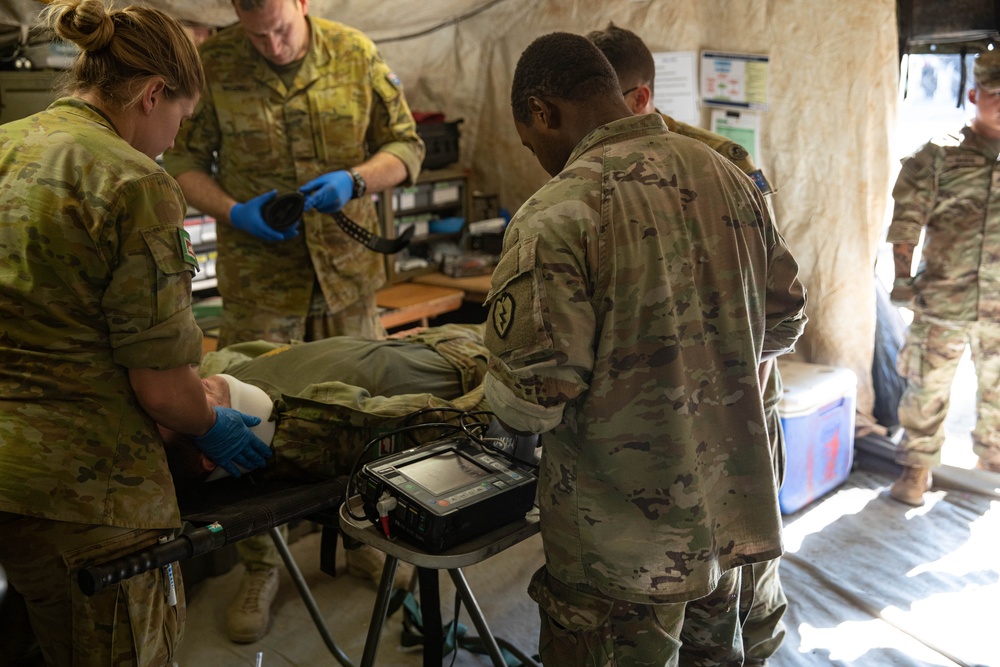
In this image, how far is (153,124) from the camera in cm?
145

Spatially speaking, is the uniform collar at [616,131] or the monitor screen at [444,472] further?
the monitor screen at [444,472]

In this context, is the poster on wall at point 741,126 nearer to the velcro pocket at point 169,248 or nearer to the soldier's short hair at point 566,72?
the soldier's short hair at point 566,72

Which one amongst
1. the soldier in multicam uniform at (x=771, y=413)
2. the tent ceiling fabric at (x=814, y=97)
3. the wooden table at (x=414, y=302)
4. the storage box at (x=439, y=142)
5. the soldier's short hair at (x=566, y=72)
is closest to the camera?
the soldier's short hair at (x=566, y=72)

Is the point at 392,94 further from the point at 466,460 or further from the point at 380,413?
the point at 466,460

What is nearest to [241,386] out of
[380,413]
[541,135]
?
[380,413]

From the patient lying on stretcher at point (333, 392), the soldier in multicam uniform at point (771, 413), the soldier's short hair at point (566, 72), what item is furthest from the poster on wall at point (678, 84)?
the soldier's short hair at point (566, 72)

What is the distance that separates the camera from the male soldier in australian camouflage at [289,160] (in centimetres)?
255

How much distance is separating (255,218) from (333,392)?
0.77 metres

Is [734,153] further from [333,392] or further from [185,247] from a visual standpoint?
[185,247]

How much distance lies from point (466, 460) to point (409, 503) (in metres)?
0.24

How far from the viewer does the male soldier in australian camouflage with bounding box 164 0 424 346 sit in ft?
8.37

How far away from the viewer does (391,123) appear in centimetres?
276

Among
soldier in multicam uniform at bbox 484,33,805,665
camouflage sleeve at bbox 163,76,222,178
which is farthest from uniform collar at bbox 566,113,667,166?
camouflage sleeve at bbox 163,76,222,178

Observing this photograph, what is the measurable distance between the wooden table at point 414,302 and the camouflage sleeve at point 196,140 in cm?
107
